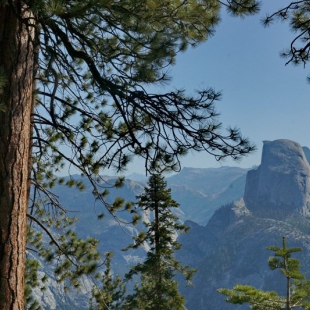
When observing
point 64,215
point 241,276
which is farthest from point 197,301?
point 64,215

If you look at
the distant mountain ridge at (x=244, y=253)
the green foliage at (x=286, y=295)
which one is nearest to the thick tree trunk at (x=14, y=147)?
the green foliage at (x=286, y=295)

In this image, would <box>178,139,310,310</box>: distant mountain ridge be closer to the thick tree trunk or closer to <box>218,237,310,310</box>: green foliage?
<box>218,237,310,310</box>: green foliage

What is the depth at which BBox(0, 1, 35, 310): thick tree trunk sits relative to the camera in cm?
332

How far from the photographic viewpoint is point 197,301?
6004 inches

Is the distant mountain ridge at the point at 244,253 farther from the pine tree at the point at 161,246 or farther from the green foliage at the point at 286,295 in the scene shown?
the green foliage at the point at 286,295

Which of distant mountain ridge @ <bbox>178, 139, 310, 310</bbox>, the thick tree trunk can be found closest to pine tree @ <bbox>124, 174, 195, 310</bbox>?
the thick tree trunk

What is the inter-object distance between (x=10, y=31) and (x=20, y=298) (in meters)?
2.15

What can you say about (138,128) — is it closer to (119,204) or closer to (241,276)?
(119,204)

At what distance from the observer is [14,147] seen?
11.4 feet

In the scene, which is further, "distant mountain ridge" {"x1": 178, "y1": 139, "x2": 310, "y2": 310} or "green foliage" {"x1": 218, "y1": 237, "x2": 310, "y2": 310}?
"distant mountain ridge" {"x1": 178, "y1": 139, "x2": 310, "y2": 310}

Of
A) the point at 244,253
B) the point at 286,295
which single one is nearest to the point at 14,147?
the point at 286,295

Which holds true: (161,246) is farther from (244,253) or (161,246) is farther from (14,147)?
(244,253)

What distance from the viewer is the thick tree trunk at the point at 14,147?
332 cm

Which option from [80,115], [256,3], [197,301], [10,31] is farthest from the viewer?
[197,301]
